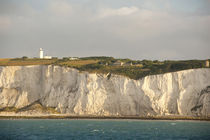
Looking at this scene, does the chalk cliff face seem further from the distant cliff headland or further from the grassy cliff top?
the grassy cliff top

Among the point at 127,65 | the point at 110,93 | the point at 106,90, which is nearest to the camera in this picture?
the point at 110,93

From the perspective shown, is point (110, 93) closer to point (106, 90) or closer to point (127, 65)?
point (106, 90)

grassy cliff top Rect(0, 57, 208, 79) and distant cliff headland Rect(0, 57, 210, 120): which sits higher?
grassy cliff top Rect(0, 57, 208, 79)

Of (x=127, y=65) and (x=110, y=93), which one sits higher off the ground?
(x=127, y=65)

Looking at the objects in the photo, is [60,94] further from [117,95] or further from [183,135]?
[183,135]

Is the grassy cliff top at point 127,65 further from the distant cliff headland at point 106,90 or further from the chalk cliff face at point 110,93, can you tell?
the chalk cliff face at point 110,93

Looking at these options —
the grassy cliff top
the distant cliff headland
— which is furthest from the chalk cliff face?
the grassy cliff top

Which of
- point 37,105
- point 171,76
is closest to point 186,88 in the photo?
point 171,76

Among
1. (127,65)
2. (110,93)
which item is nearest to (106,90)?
(110,93)
